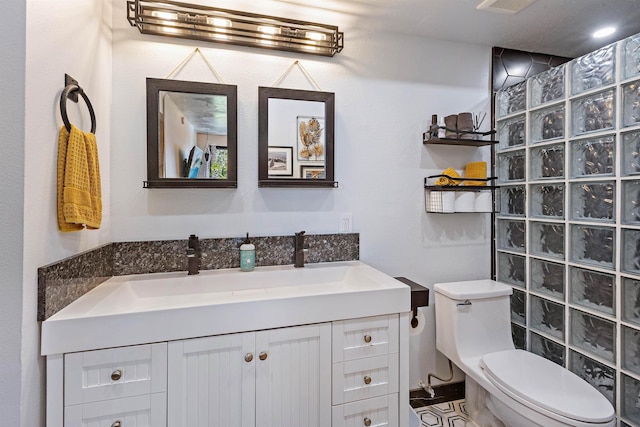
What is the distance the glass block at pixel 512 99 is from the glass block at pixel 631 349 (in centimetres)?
132

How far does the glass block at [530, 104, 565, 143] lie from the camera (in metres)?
1.72

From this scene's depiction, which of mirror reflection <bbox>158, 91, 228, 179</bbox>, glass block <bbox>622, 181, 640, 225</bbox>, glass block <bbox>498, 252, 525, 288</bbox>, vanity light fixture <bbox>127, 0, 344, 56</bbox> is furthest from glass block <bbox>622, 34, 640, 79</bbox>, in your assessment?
mirror reflection <bbox>158, 91, 228, 179</bbox>

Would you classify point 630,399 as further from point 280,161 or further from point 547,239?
point 280,161

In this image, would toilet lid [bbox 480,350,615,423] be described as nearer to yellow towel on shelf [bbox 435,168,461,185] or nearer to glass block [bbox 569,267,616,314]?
glass block [bbox 569,267,616,314]

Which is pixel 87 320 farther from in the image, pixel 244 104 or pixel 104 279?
pixel 244 104

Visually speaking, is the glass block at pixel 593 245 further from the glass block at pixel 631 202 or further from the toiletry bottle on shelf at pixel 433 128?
the toiletry bottle on shelf at pixel 433 128

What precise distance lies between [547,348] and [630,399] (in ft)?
1.37

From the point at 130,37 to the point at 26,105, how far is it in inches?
33.6

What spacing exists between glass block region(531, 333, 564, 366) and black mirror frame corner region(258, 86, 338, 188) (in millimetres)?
1549

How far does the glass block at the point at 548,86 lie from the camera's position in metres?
1.72

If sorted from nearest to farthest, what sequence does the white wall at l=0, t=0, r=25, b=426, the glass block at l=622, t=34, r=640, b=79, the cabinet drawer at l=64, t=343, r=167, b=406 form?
the white wall at l=0, t=0, r=25, b=426 < the cabinet drawer at l=64, t=343, r=167, b=406 < the glass block at l=622, t=34, r=640, b=79

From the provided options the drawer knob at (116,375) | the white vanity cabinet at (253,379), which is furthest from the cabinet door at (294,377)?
the drawer knob at (116,375)

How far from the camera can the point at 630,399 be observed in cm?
141

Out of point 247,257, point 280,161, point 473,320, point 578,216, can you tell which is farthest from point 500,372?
point 280,161
